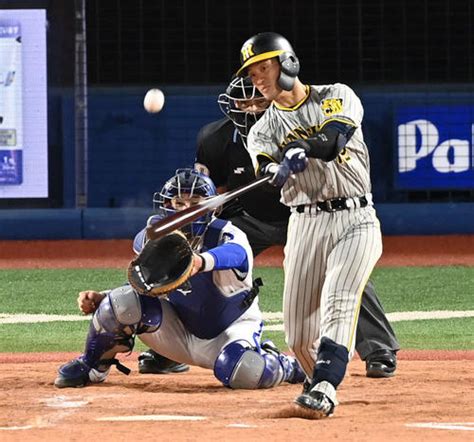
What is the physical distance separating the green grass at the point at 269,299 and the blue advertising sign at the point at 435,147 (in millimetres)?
2040

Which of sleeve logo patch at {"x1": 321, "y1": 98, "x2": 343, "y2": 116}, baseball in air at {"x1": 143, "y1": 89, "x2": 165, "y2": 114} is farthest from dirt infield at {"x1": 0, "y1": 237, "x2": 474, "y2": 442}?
baseball in air at {"x1": 143, "y1": 89, "x2": 165, "y2": 114}

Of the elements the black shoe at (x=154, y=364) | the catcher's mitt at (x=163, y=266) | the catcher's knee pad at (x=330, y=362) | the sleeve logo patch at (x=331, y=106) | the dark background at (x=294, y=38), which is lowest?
the black shoe at (x=154, y=364)

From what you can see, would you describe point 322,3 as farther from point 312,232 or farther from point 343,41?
point 312,232

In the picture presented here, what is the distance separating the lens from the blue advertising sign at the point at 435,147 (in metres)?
14.2

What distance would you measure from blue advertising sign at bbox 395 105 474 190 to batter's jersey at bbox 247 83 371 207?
8518mm

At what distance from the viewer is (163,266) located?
19.1 feet

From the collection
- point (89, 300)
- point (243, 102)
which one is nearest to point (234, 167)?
point (243, 102)

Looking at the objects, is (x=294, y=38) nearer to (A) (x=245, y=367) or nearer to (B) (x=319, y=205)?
(A) (x=245, y=367)

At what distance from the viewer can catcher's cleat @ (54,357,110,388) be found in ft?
21.2

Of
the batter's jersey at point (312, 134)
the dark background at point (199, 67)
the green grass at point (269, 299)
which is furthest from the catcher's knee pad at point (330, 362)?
the dark background at point (199, 67)

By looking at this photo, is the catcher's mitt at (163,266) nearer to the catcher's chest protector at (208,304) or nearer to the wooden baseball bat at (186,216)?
the wooden baseball bat at (186,216)

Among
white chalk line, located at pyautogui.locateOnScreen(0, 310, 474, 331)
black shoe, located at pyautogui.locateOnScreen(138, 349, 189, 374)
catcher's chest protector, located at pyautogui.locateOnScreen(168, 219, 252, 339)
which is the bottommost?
black shoe, located at pyautogui.locateOnScreen(138, 349, 189, 374)

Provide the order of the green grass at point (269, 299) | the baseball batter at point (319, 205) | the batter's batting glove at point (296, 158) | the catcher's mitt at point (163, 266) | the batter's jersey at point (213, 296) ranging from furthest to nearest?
the green grass at point (269, 299) < the batter's jersey at point (213, 296) < the catcher's mitt at point (163, 266) < the baseball batter at point (319, 205) < the batter's batting glove at point (296, 158)

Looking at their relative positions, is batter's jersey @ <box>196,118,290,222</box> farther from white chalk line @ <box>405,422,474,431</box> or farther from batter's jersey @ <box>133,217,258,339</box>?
white chalk line @ <box>405,422,474,431</box>
